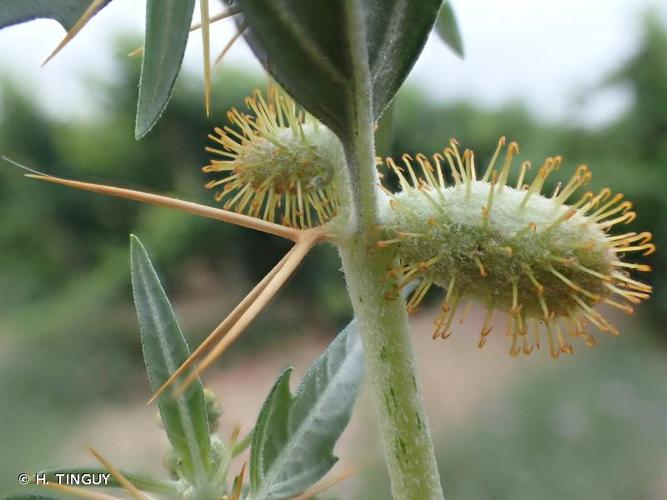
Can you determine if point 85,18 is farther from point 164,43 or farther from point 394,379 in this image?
point 394,379

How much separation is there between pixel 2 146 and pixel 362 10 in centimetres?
628

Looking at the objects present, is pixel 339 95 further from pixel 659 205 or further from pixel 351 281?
pixel 659 205

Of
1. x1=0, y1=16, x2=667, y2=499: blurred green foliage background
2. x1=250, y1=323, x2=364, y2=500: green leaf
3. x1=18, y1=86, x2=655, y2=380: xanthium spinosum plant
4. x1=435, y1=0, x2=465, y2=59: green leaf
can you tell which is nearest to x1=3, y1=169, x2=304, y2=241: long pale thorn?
x1=18, y1=86, x2=655, y2=380: xanthium spinosum plant

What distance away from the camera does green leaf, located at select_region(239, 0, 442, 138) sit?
0.35 m

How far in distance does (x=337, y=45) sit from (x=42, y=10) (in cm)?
19

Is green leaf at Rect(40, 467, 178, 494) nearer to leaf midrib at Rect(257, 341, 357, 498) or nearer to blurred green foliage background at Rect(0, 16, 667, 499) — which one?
leaf midrib at Rect(257, 341, 357, 498)

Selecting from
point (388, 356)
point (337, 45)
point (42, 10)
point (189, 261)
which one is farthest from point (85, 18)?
point (189, 261)

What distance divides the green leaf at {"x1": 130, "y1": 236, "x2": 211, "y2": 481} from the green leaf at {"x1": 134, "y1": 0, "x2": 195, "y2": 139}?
130 millimetres

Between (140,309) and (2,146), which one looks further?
(2,146)

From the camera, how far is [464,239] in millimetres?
471

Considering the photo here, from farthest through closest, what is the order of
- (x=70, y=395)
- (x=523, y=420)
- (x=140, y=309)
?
(x=70, y=395) → (x=523, y=420) → (x=140, y=309)

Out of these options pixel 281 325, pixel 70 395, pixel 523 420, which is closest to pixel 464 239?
pixel 523 420

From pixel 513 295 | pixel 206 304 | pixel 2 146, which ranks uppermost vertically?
pixel 513 295

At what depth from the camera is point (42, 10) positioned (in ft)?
1.42
